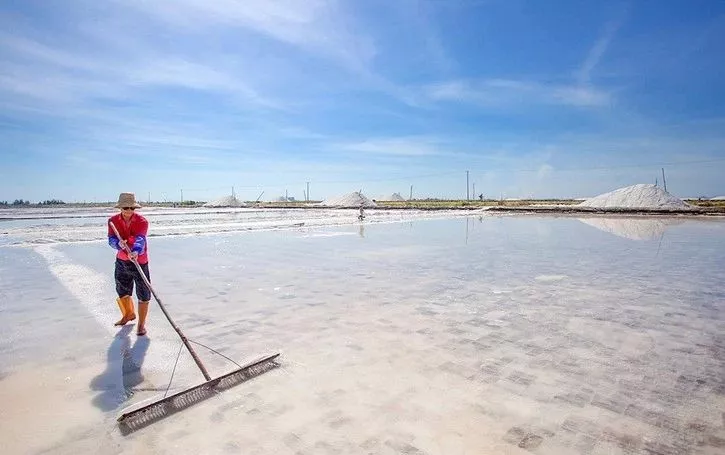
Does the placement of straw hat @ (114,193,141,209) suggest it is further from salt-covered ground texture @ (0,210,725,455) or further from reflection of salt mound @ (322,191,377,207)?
reflection of salt mound @ (322,191,377,207)

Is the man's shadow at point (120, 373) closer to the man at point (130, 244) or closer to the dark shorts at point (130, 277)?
the man at point (130, 244)

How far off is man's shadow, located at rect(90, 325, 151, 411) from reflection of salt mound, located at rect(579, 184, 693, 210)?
2150 inches

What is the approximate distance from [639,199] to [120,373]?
193 feet

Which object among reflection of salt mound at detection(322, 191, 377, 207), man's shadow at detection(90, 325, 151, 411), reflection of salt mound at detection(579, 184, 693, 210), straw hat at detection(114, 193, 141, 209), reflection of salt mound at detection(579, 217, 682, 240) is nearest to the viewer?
man's shadow at detection(90, 325, 151, 411)

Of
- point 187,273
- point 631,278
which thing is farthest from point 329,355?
point 631,278

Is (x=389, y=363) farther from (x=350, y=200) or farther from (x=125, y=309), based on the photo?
(x=350, y=200)

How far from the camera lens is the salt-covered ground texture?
9.78 feet

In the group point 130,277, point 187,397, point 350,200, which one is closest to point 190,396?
point 187,397

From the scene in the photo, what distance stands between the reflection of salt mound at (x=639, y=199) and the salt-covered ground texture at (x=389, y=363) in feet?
152

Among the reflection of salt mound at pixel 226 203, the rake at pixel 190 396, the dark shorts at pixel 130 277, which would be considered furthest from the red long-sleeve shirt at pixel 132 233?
the reflection of salt mound at pixel 226 203

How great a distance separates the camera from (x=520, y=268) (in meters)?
10.3

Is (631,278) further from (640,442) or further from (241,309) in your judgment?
(241,309)

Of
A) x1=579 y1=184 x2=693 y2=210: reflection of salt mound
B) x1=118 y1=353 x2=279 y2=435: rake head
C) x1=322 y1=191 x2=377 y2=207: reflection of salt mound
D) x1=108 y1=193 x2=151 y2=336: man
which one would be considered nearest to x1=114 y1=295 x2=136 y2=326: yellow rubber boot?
x1=108 y1=193 x2=151 y2=336: man

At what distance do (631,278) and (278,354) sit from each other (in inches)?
323
